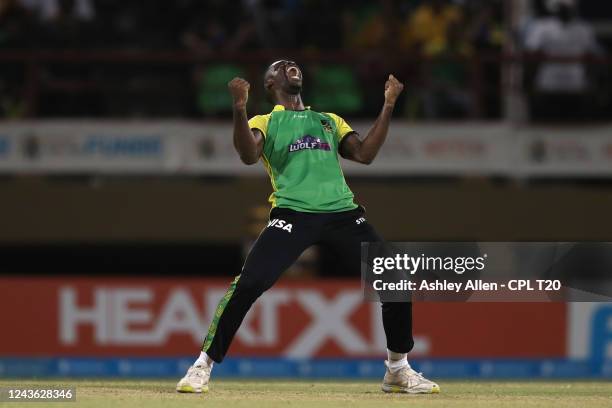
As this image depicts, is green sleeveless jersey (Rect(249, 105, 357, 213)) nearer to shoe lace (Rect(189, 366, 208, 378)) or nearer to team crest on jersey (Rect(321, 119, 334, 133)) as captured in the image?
team crest on jersey (Rect(321, 119, 334, 133))

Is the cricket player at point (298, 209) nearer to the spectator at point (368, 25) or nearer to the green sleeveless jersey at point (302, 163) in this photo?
the green sleeveless jersey at point (302, 163)

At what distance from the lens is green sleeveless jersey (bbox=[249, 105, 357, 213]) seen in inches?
367

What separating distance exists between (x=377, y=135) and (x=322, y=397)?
1736mm

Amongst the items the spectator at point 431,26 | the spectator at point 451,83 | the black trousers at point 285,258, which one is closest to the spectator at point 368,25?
the spectator at point 431,26

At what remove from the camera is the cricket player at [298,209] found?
913 cm

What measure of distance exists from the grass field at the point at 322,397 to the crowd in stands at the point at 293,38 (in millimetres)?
6724

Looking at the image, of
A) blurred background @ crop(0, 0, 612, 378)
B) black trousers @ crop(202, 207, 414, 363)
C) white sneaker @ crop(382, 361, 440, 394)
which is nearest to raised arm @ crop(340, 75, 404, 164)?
black trousers @ crop(202, 207, 414, 363)

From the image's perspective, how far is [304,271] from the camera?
17.7 metres

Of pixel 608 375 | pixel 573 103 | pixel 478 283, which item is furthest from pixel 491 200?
pixel 478 283

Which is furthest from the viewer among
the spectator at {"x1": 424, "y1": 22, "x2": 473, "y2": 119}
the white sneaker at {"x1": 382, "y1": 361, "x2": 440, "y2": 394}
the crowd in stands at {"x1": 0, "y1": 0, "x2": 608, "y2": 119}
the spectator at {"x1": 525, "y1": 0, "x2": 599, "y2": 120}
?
the spectator at {"x1": 424, "y1": 22, "x2": 473, "y2": 119}

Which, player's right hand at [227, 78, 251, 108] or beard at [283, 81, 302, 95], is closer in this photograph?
player's right hand at [227, 78, 251, 108]

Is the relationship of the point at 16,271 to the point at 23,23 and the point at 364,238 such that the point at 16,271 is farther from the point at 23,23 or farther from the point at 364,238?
the point at 364,238

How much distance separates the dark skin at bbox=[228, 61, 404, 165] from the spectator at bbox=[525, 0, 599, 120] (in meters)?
7.55

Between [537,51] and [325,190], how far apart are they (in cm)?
797
